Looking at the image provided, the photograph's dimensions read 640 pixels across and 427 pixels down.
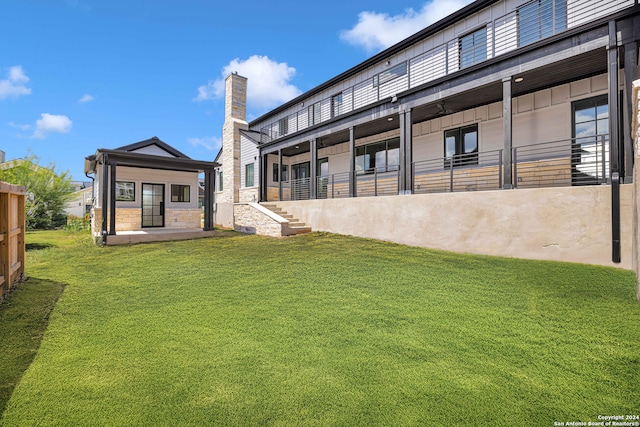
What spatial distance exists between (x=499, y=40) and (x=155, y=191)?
16.1m

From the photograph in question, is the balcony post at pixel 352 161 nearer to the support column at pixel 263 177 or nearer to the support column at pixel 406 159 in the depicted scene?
the support column at pixel 406 159

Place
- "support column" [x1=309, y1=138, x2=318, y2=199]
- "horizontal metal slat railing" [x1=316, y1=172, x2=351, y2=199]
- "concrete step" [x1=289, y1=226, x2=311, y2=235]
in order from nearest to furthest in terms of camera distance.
Answer: 1. "concrete step" [x1=289, y1=226, x2=311, y2=235]
2. "support column" [x1=309, y1=138, x2=318, y2=199]
3. "horizontal metal slat railing" [x1=316, y1=172, x2=351, y2=199]

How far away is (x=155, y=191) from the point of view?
51.1 feet

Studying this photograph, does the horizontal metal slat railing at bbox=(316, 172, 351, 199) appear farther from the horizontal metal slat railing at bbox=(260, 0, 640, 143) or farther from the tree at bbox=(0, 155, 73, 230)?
the tree at bbox=(0, 155, 73, 230)

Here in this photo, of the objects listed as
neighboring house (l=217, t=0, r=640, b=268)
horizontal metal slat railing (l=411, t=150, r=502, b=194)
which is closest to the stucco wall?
neighboring house (l=217, t=0, r=640, b=268)

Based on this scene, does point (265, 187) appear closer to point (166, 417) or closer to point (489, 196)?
point (489, 196)

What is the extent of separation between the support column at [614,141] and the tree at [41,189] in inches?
1093

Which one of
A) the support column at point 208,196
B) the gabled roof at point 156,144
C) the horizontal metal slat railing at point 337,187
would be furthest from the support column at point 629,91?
the gabled roof at point 156,144

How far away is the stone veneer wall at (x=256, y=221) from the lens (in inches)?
535

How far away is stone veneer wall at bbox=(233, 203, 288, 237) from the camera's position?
44.6ft

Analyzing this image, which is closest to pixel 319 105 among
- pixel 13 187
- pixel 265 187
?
pixel 265 187

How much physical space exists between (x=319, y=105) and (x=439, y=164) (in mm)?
8882

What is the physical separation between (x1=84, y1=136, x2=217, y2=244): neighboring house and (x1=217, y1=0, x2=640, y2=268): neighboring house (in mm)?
2527

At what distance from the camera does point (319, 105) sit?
18.6 meters
